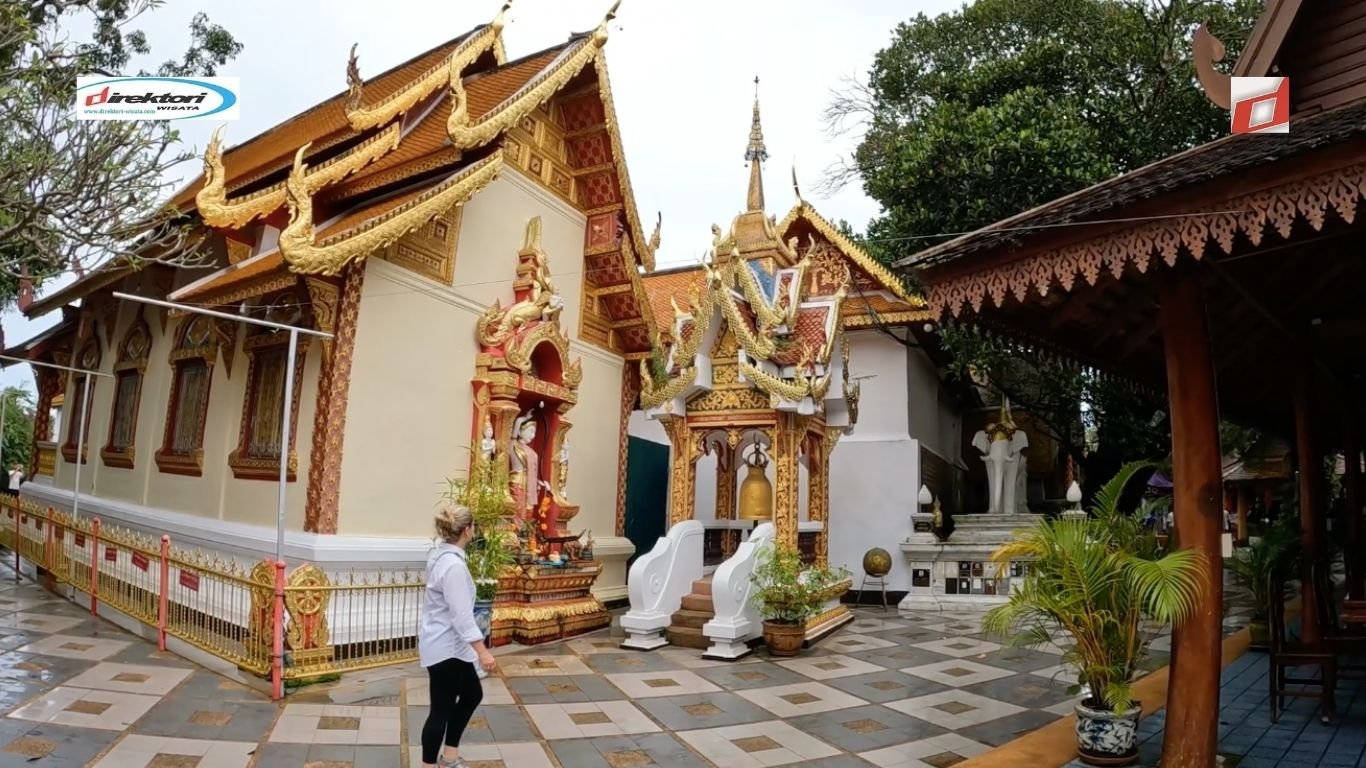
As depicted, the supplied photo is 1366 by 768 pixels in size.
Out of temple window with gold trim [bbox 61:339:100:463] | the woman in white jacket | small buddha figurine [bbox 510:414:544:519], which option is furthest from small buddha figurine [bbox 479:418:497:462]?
temple window with gold trim [bbox 61:339:100:463]

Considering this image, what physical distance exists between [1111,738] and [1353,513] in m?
6.44

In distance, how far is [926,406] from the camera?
47.8ft

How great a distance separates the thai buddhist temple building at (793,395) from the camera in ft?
32.2

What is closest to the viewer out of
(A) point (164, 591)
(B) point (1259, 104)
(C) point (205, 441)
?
(B) point (1259, 104)

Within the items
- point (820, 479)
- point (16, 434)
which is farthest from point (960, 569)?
point (16, 434)

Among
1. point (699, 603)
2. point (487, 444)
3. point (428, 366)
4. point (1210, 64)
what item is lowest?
point (699, 603)

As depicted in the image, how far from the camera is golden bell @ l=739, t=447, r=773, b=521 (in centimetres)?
1014

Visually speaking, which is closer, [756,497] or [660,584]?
[660,584]

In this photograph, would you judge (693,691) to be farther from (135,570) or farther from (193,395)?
(193,395)

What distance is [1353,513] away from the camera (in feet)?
30.1

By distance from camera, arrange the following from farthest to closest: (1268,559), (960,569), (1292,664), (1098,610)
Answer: (960,569), (1268,559), (1292,664), (1098,610)

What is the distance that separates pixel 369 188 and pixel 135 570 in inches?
163

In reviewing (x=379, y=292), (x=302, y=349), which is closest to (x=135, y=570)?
(x=302, y=349)

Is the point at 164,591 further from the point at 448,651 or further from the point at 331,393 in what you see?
the point at 448,651
